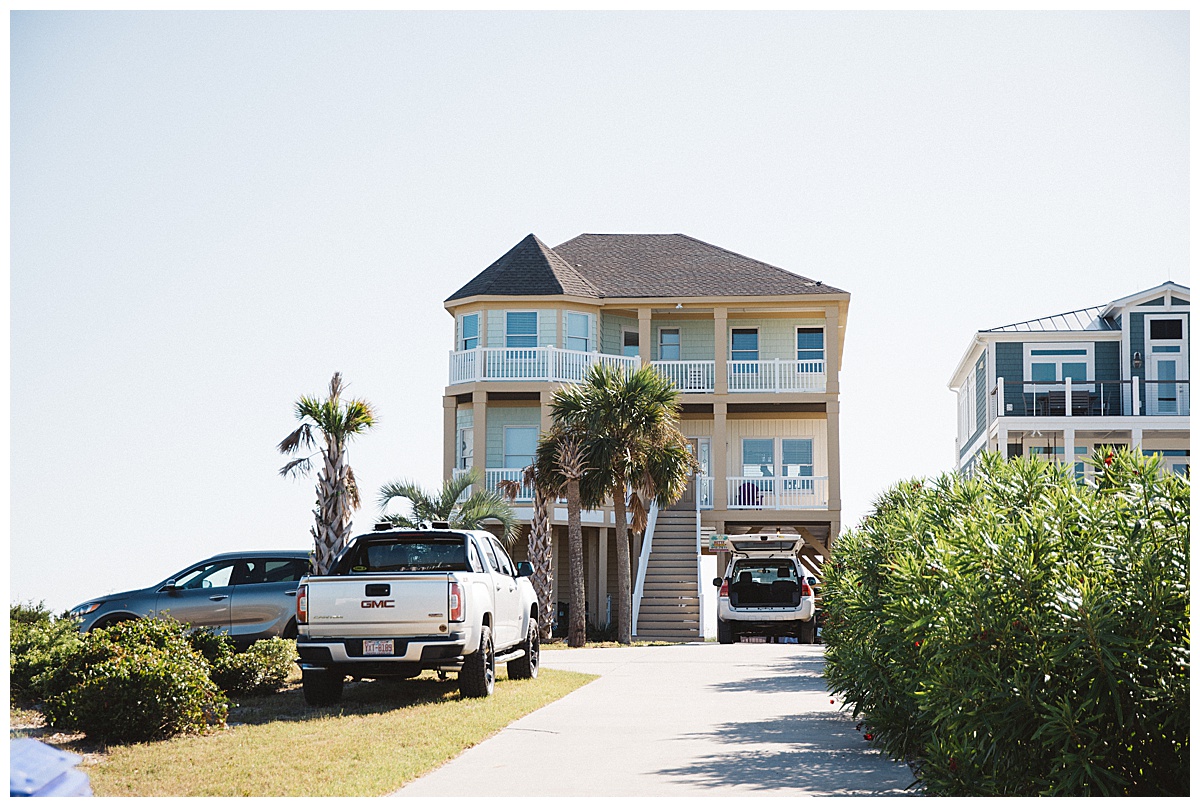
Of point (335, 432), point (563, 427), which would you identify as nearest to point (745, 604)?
point (563, 427)

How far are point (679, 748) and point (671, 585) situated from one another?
19975mm

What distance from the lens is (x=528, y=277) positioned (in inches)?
1344

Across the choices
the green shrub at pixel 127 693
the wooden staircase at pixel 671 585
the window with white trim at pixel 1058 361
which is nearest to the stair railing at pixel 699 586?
the wooden staircase at pixel 671 585

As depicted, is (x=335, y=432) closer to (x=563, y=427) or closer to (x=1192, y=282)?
(x=563, y=427)

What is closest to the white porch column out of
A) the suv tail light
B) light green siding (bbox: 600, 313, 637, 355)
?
light green siding (bbox: 600, 313, 637, 355)

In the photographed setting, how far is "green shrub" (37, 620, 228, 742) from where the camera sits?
390 inches

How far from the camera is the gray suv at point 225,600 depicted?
52.7 ft

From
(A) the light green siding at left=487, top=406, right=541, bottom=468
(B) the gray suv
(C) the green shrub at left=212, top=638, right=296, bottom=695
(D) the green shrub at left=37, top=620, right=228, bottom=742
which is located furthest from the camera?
(A) the light green siding at left=487, top=406, right=541, bottom=468

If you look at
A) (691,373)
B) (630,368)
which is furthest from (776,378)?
(630,368)

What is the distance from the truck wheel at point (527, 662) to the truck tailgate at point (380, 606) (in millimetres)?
3249

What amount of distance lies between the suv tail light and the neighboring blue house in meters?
23.4

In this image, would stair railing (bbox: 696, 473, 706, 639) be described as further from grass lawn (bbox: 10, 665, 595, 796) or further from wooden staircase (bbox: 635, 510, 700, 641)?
grass lawn (bbox: 10, 665, 595, 796)

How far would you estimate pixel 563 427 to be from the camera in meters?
26.2
